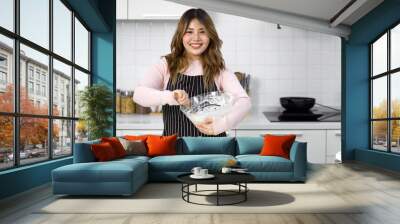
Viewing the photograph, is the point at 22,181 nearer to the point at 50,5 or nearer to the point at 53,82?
the point at 53,82

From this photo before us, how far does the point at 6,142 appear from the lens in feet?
16.4

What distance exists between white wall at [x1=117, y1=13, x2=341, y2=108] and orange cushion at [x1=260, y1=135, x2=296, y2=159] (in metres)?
2.68

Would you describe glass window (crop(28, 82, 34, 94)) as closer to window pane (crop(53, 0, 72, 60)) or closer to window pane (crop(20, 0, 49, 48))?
window pane (crop(20, 0, 49, 48))

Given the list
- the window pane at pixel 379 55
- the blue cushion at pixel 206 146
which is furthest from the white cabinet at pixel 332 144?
the blue cushion at pixel 206 146

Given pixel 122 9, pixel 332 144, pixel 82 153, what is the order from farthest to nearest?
pixel 332 144 → pixel 122 9 → pixel 82 153

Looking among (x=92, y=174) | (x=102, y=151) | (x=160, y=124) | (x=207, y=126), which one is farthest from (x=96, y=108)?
(x=92, y=174)

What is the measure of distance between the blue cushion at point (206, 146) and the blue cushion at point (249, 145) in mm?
114

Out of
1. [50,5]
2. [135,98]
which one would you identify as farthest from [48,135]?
[135,98]

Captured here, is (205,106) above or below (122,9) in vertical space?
below

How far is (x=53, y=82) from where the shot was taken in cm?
659

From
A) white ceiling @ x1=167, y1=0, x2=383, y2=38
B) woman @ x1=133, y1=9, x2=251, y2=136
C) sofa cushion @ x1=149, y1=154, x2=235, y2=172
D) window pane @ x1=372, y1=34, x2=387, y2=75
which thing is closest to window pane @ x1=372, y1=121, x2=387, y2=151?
window pane @ x1=372, y1=34, x2=387, y2=75

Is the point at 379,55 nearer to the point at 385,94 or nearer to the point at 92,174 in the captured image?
the point at 385,94

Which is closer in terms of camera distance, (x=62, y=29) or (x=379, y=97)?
(x=62, y=29)

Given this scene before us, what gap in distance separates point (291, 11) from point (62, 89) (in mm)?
4470
